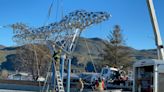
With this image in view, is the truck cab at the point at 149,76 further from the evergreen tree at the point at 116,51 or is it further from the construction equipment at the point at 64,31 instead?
the evergreen tree at the point at 116,51

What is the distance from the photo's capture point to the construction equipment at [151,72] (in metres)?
21.0

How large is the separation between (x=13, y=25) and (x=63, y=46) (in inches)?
333

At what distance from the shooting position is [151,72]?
71.8ft

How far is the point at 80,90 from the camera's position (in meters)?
39.2

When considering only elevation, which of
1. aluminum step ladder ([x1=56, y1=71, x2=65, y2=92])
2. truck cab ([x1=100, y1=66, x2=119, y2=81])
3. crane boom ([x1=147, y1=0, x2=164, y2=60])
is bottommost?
aluminum step ladder ([x1=56, y1=71, x2=65, y2=92])

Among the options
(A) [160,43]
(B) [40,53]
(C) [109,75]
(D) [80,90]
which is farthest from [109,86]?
(B) [40,53]

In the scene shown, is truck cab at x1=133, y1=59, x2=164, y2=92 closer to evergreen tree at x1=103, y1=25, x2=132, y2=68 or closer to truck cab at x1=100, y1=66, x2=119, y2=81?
truck cab at x1=100, y1=66, x2=119, y2=81

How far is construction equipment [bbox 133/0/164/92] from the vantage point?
21000mm

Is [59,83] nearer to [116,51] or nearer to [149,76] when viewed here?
[149,76]

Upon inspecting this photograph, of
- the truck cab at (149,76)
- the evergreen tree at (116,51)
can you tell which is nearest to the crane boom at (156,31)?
the truck cab at (149,76)

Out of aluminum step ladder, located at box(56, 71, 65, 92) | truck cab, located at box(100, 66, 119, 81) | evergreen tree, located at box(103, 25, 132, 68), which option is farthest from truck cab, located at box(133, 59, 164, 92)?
evergreen tree, located at box(103, 25, 132, 68)

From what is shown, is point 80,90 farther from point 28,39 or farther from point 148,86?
point 148,86

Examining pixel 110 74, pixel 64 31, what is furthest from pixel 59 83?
pixel 110 74

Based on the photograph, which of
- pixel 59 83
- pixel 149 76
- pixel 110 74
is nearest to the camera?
pixel 149 76
